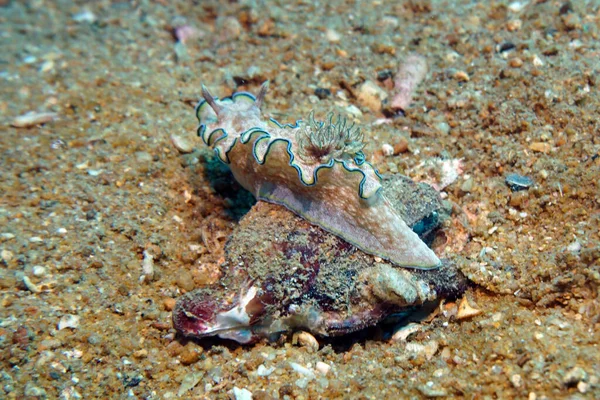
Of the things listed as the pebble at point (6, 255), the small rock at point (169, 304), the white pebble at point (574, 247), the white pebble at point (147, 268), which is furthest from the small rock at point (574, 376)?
the pebble at point (6, 255)

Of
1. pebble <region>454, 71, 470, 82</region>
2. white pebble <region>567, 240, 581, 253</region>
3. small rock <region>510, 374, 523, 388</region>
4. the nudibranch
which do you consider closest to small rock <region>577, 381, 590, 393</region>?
small rock <region>510, 374, 523, 388</region>

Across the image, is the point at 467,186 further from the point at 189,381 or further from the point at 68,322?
the point at 68,322

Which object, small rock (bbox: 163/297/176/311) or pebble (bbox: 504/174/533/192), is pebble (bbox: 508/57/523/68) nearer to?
pebble (bbox: 504/174/533/192)

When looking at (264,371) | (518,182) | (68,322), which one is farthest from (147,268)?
(518,182)

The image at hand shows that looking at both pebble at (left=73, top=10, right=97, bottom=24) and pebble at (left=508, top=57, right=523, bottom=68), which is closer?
pebble at (left=508, top=57, right=523, bottom=68)

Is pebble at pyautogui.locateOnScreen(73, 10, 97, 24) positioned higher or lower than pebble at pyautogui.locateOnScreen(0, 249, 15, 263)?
higher

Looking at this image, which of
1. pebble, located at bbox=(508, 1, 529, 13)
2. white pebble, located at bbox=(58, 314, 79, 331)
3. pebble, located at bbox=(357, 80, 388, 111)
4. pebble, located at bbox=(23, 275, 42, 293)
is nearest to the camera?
white pebble, located at bbox=(58, 314, 79, 331)

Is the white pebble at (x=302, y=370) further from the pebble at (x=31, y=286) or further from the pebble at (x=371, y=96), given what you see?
the pebble at (x=371, y=96)
